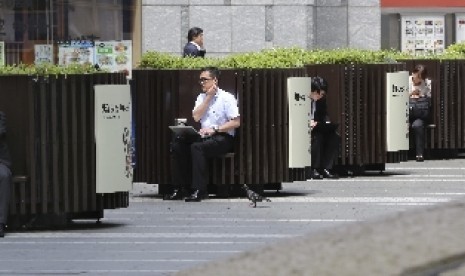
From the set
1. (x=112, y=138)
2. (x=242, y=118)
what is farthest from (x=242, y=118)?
(x=112, y=138)

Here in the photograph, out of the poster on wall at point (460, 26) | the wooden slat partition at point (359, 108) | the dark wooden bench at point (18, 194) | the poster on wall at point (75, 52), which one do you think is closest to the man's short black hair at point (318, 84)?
the wooden slat partition at point (359, 108)

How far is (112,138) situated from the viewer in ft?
48.1

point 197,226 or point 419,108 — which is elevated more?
point 419,108

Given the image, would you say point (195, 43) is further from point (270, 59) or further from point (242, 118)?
point (242, 118)

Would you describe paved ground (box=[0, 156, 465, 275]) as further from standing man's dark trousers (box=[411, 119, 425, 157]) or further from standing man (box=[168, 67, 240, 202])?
standing man's dark trousers (box=[411, 119, 425, 157])

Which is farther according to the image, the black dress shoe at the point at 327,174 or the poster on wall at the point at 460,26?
the poster on wall at the point at 460,26

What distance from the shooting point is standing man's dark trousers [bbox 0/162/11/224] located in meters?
13.8

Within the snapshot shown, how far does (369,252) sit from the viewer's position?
263cm

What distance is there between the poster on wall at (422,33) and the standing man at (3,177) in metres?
20.2

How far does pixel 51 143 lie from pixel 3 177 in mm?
710

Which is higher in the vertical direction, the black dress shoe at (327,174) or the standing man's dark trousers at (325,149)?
the standing man's dark trousers at (325,149)

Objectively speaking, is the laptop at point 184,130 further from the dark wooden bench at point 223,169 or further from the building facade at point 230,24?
the building facade at point 230,24

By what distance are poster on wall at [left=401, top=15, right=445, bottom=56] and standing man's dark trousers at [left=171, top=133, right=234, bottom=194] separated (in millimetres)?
16406

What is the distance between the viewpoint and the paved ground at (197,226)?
11898 mm
